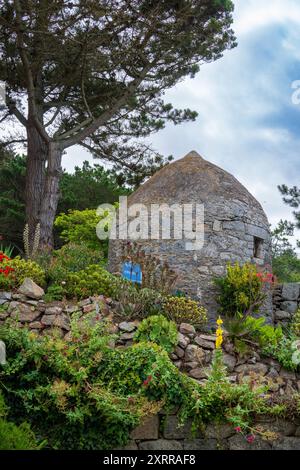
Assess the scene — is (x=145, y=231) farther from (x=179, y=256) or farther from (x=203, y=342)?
(x=203, y=342)

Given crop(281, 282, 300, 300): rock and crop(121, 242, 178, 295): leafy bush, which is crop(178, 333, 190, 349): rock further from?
crop(281, 282, 300, 300): rock

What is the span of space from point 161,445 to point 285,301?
21.1ft

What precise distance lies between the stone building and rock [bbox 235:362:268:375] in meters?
2.28

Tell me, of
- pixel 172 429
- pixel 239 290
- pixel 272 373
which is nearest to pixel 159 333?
pixel 172 429

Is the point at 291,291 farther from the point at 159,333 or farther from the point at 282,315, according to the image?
the point at 159,333

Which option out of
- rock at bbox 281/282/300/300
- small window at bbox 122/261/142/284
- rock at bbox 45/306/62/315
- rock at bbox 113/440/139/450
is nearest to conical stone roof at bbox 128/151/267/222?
rock at bbox 281/282/300/300

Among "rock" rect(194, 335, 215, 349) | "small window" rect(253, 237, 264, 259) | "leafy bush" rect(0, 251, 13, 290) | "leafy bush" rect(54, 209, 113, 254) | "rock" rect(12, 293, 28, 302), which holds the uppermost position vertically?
"leafy bush" rect(54, 209, 113, 254)

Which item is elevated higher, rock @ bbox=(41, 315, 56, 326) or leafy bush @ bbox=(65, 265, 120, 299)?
leafy bush @ bbox=(65, 265, 120, 299)

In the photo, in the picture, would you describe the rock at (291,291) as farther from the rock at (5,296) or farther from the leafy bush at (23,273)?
the rock at (5,296)

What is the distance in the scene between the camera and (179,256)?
9898 millimetres

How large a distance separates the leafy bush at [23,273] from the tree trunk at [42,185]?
154 inches

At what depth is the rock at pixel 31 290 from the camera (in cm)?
789

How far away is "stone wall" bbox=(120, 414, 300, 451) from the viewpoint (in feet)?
19.8
